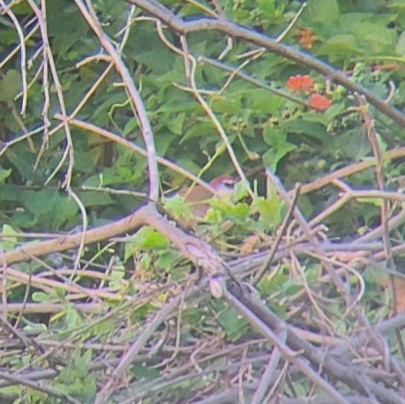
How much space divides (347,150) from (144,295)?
1351 millimetres

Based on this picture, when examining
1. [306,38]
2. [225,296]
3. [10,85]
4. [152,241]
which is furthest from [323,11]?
[225,296]

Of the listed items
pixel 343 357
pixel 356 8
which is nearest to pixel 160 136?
pixel 356 8

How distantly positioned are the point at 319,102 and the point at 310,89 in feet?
0.24

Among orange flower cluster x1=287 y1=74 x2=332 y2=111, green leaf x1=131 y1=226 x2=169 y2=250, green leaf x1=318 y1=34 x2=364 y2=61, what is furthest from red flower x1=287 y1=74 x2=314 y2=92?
green leaf x1=131 y1=226 x2=169 y2=250

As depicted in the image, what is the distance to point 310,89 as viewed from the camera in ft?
8.36

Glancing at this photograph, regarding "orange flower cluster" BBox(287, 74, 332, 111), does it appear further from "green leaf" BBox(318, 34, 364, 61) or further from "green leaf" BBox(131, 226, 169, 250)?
A: "green leaf" BBox(131, 226, 169, 250)

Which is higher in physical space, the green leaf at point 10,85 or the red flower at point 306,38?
the red flower at point 306,38

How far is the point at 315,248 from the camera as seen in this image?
136 cm

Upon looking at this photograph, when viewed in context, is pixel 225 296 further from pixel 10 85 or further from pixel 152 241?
pixel 10 85

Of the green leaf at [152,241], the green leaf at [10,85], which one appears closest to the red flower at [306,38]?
the green leaf at [10,85]

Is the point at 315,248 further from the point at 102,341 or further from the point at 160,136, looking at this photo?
the point at 160,136

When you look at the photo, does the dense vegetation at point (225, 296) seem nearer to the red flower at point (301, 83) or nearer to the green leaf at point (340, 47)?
the red flower at point (301, 83)

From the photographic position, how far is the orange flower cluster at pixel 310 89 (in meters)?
2.49

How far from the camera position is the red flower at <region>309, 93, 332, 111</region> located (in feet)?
8.12
